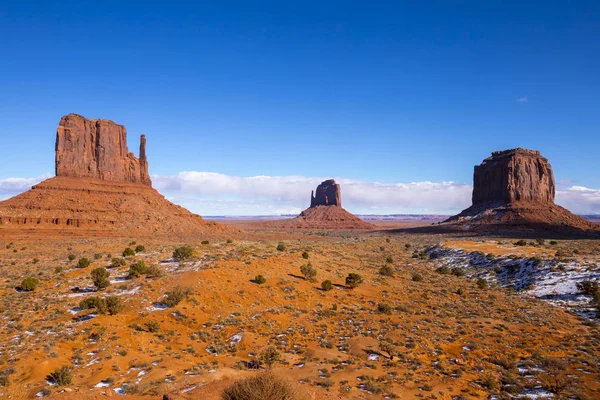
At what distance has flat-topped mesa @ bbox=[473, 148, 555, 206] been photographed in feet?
380

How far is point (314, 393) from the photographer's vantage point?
32.4 ft

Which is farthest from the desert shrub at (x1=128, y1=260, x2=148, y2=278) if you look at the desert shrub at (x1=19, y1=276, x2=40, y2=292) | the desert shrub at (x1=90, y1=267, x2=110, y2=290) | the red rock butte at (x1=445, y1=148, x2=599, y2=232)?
the red rock butte at (x1=445, y1=148, x2=599, y2=232)

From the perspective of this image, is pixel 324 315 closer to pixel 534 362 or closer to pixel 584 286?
pixel 534 362

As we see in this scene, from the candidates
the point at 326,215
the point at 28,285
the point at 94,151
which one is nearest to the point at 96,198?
the point at 94,151

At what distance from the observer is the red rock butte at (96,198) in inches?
2623

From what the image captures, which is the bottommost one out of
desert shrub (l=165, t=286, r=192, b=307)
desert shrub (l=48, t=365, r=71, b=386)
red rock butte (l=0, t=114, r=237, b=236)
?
desert shrub (l=48, t=365, r=71, b=386)

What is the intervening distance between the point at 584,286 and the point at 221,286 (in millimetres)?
24810

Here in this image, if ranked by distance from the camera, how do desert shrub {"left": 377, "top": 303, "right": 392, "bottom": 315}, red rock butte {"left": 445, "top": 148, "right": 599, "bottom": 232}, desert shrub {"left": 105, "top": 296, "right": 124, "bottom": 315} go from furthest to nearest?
red rock butte {"left": 445, "top": 148, "right": 599, "bottom": 232} < desert shrub {"left": 377, "top": 303, "right": 392, "bottom": 315} < desert shrub {"left": 105, "top": 296, "right": 124, "bottom": 315}

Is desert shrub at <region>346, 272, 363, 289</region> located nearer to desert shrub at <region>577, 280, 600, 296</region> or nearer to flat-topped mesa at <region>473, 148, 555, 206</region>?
desert shrub at <region>577, 280, 600, 296</region>

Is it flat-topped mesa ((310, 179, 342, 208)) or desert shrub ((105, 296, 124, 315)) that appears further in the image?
flat-topped mesa ((310, 179, 342, 208))

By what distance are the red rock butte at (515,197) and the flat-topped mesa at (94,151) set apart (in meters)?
99.3

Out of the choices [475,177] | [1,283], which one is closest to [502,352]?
[1,283]

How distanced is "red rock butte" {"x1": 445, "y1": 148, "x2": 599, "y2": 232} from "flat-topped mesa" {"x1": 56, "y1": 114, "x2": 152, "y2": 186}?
99280 mm

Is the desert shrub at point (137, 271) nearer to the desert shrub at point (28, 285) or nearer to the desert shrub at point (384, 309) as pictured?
the desert shrub at point (28, 285)
